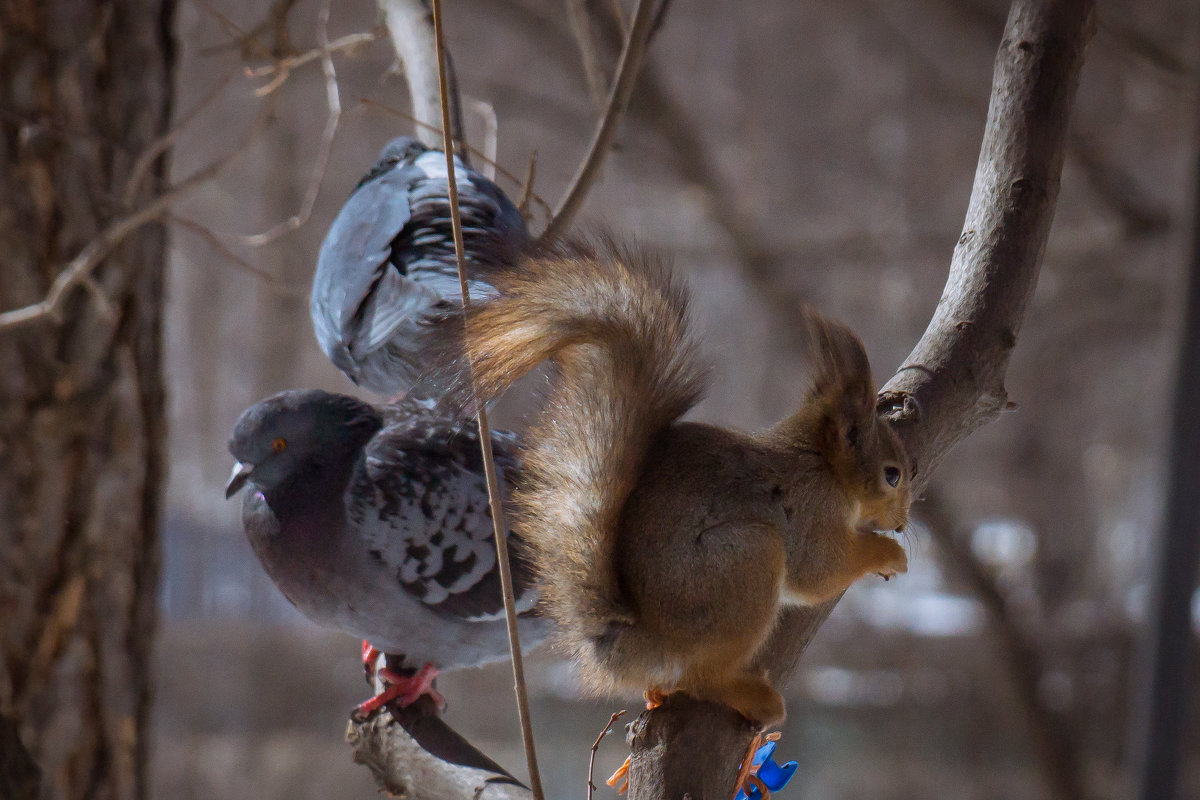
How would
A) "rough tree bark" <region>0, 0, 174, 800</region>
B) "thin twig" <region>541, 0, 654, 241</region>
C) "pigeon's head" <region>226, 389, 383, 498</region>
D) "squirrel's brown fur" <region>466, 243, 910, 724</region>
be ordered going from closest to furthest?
"squirrel's brown fur" <region>466, 243, 910, 724</region> → "pigeon's head" <region>226, 389, 383, 498</region> → "thin twig" <region>541, 0, 654, 241</region> → "rough tree bark" <region>0, 0, 174, 800</region>

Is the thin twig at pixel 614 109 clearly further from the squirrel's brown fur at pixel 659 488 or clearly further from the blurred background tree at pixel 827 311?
the blurred background tree at pixel 827 311

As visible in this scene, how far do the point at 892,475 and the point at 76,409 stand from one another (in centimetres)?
89

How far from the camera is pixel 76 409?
107 centimetres

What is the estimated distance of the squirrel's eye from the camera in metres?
0.54

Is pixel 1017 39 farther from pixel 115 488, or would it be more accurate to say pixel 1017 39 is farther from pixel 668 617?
pixel 115 488

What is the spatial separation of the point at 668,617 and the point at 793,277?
2.32 meters

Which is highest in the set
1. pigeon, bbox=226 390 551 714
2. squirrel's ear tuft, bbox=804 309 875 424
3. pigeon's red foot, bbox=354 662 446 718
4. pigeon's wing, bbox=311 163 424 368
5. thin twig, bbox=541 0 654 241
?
thin twig, bbox=541 0 654 241

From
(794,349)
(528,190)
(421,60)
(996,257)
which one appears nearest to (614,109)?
(528,190)

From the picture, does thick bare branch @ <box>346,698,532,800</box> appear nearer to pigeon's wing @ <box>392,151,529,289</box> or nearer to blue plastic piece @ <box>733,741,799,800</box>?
blue plastic piece @ <box>733,741,799,800</box>

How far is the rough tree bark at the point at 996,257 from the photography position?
0.57m

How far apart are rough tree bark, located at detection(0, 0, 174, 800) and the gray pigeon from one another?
0.43 m

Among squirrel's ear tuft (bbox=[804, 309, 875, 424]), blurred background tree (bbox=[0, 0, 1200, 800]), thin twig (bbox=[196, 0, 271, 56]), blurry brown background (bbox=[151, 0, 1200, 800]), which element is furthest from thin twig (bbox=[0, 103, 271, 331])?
blurry brown background (bbox=[151, 0, 1200, 800])

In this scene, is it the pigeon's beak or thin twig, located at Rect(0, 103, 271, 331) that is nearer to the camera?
the pigeon's beak

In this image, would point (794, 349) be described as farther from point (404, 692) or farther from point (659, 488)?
point (659, 488)
